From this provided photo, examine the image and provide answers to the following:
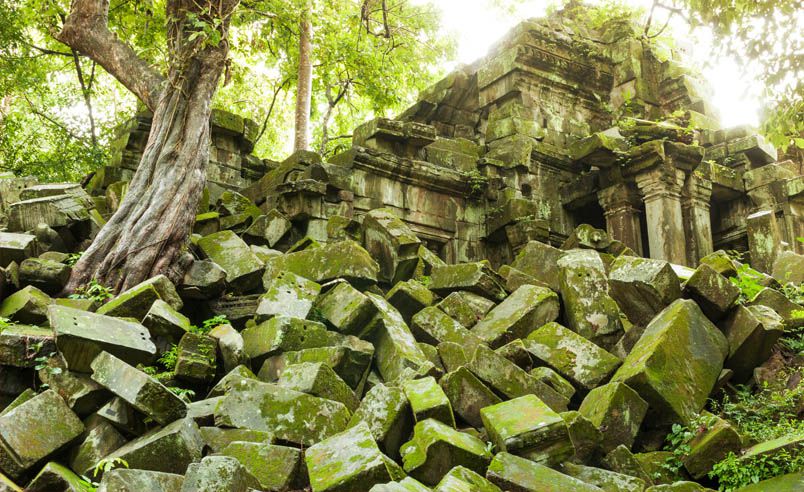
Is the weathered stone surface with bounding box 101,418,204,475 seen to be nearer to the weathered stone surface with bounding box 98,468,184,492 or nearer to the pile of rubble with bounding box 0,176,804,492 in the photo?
the pile of rubble with bounding box 0,176,804,492

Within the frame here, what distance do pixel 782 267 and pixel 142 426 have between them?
5.85m

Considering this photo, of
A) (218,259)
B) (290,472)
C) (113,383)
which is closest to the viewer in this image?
(290,472)

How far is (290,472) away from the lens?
3418mm

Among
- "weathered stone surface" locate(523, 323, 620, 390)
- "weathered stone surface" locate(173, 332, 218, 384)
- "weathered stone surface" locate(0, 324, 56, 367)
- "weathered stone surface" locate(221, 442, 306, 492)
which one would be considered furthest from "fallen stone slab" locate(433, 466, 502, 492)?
"weathered stone surface" locate(0, 324, 56, 367)

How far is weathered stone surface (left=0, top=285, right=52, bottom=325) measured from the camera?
15.9 feet

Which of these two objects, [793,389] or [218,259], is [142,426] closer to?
[218,259]

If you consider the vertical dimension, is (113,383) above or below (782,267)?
below

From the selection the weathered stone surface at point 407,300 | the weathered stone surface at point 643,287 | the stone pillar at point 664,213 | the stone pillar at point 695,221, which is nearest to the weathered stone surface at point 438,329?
the weathered stone surface at point 407,300

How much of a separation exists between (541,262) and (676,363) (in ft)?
8.11

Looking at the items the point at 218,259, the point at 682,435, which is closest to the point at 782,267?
the point at 682,435

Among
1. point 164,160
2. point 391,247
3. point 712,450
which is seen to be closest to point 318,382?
point 712,450

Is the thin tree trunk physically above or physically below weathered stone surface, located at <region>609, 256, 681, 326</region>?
above

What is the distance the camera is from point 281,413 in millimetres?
3895

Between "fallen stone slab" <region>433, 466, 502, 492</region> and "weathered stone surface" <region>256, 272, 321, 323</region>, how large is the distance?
7.55 ft
